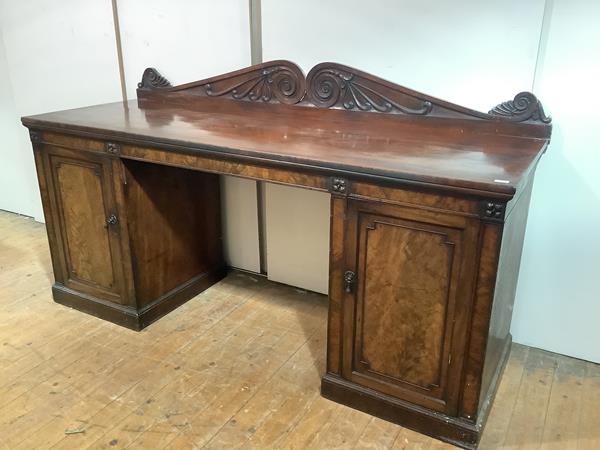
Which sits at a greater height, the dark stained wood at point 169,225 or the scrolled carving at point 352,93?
the scrolled carving at point 352,93

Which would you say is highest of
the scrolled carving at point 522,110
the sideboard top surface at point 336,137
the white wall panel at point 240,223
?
the scrolled carving at point 522,110

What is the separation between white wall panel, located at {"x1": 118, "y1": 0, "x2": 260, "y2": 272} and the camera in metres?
2.55

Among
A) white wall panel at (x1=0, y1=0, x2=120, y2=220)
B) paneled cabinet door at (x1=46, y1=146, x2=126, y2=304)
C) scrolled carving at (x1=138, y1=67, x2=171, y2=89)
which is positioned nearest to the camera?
paneled cabinet door at (x1=46, y1=146, x2=126, y2=304)

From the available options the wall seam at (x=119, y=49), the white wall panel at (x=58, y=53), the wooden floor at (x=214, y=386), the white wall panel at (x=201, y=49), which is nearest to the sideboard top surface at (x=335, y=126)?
the white wall panel at (x=201, y=49)

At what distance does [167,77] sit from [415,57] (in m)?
1.32

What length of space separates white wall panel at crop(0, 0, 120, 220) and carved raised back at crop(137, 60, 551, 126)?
0.62m

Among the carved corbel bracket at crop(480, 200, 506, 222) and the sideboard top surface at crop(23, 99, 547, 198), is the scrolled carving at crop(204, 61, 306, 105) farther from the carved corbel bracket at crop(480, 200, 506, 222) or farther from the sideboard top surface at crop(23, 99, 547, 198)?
the carved corbel bracket at crop(480, 200, 506, 222)

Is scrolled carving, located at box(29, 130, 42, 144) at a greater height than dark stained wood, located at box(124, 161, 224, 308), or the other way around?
scrolled carving, located at box(29, 130, 42, 144)

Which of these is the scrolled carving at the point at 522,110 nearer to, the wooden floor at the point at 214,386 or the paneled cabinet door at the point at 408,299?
the paneled cabinet door at the point at 408,299

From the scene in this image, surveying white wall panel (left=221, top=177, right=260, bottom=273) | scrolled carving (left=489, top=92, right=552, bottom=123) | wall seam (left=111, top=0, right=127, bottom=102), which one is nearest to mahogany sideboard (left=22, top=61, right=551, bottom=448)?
scrolled carving (left=489, top=92, right=552, bottom=123)

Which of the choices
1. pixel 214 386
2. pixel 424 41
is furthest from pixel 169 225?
pixel 424 41

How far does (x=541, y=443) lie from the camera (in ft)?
5.97

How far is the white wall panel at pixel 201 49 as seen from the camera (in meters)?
2.55

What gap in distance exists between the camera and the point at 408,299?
1.75 metres
